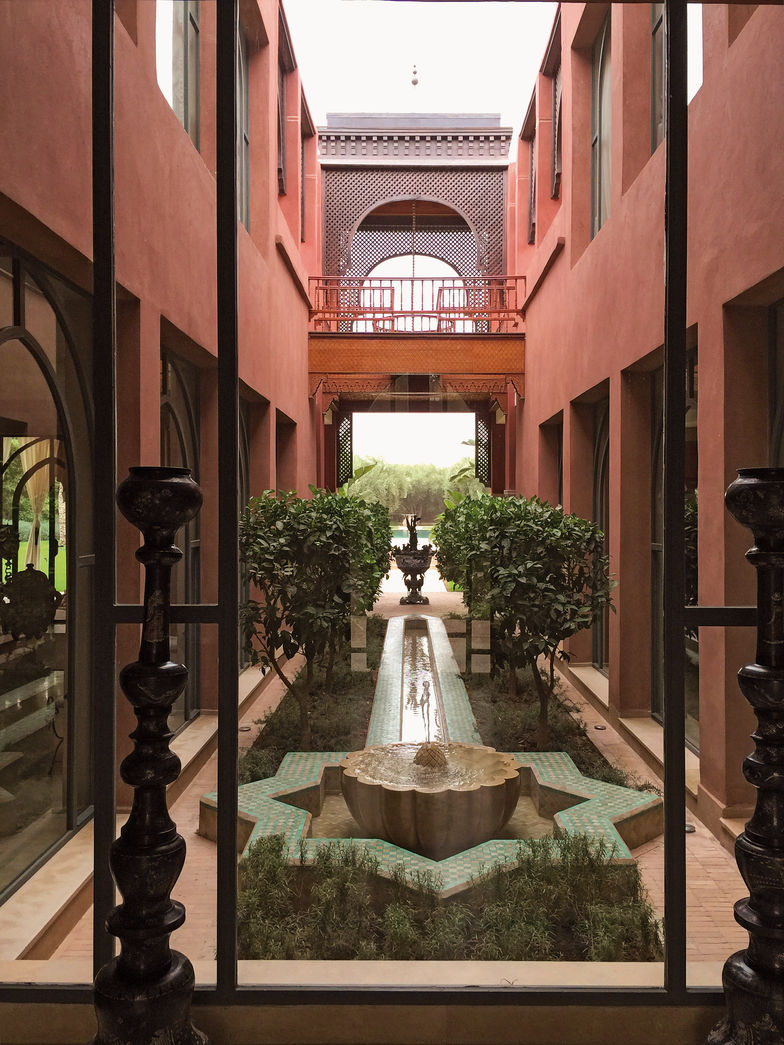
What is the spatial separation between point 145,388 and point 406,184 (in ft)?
3.94

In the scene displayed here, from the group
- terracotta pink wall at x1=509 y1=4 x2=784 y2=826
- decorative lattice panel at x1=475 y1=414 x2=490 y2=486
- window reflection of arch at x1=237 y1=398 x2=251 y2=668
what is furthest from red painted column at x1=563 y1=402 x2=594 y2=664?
window reflection of arch at x1=237 y1=398 x2=251 y2=668

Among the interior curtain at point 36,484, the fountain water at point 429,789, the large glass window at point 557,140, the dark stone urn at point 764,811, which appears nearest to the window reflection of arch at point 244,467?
the fountain water at point 429,789

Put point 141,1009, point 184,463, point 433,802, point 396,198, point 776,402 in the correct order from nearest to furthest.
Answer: point 141,1009, point 776,402, point 184,463, point 433,802, point 396,198

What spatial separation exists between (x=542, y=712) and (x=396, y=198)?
174 centimetres

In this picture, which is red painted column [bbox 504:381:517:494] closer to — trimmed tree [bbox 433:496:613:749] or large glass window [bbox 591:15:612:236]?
trimmed tree [bbox 433:496:613:749]

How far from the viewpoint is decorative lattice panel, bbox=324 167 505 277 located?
2250 mm

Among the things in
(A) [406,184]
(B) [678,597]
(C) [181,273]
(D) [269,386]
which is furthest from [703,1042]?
(A) [406,184]

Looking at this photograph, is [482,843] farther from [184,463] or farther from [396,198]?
[396,198]

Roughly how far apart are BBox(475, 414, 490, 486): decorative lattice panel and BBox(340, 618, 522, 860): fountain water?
779 millimetres

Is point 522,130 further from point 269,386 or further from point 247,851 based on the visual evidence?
point 247,851

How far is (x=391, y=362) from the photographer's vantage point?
228cm

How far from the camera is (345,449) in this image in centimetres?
224

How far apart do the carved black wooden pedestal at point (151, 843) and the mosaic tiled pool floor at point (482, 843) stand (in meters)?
0.40

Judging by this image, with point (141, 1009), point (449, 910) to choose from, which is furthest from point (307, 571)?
point (141, 1009)
